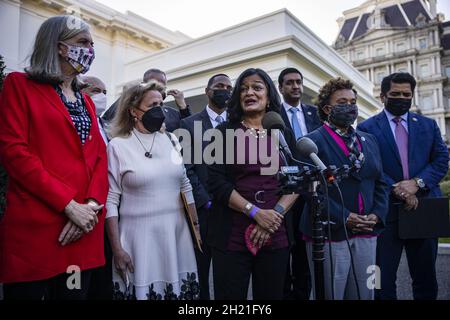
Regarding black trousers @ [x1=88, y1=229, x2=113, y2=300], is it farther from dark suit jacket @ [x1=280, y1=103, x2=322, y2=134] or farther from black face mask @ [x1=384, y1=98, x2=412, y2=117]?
black face mask @ [x1=384, y1=98, x2=412, y2=117]

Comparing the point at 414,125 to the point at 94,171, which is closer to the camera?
the point at 94,171

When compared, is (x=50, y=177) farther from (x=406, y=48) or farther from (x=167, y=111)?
(x=406, y=48)

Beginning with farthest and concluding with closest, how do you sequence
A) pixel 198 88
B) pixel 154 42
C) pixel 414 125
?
pixel 154 42 → pixel 198 88 → pixel 414 125

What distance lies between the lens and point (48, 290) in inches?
69.6

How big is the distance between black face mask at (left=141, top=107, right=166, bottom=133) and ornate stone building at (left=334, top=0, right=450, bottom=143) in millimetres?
41202

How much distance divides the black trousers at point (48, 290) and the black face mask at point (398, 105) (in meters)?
3.02

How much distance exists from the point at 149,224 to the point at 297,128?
2.39 metres

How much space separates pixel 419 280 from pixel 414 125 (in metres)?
1.46

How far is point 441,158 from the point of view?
3129mm

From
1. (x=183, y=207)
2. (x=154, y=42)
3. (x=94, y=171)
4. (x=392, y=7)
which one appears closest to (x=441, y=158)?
(x=183, y=207)

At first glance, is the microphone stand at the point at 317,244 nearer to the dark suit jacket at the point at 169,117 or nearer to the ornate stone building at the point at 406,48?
the dark suit jacket at the point at 169,117

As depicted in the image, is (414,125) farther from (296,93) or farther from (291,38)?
(291,38)

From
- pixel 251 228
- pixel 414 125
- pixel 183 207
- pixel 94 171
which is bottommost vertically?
pixel 251 228
